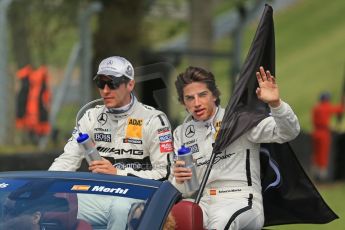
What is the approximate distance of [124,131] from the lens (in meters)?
7.66

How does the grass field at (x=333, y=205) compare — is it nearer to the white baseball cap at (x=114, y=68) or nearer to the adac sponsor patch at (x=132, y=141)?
the adac sponsor patch at (x=132, y=141)

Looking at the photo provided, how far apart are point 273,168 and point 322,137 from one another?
14696 mm

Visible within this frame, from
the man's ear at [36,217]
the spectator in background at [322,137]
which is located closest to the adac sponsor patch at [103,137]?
the man's ear at [36,217]

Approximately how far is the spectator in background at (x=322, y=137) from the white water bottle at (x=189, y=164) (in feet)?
47.2

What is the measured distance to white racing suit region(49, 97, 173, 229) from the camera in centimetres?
748

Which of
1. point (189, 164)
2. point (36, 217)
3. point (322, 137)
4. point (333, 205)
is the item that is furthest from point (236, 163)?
point (322, 137)

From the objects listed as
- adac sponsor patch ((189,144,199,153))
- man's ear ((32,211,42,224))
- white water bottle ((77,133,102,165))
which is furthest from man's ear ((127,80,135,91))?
man's ear ((32,211,42,224))

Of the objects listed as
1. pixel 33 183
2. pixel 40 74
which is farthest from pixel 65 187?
pixel 40 74

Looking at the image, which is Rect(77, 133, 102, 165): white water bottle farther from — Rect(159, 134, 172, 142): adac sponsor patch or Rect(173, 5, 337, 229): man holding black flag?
Rect(159, 134, 172, 142): adac sponsor patch

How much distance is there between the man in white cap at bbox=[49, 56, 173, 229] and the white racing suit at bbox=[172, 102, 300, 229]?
15cm

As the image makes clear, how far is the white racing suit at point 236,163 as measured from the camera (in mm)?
7051

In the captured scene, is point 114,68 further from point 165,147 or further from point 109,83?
point 165,147

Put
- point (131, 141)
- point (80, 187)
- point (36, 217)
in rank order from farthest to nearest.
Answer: point (131, 141)
point (80, 187)
point (36, 217)

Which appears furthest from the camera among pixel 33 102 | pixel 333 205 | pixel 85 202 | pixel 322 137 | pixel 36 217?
pixel 322 137
